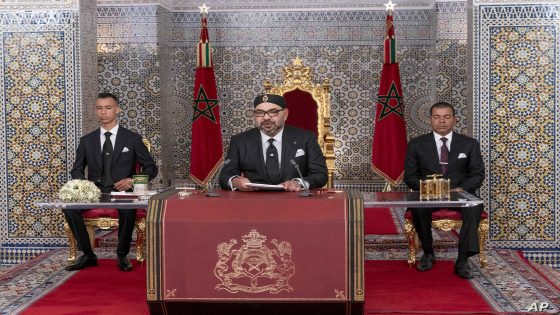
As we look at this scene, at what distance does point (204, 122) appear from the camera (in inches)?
388

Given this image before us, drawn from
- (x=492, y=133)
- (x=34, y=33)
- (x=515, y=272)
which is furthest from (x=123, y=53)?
(x=515, y=272)

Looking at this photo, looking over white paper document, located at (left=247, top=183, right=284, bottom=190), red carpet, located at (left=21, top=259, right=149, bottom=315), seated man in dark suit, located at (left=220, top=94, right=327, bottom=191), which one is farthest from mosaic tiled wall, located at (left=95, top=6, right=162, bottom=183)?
white paper document, located at (left=247, top=183, right=284, bottom=190)

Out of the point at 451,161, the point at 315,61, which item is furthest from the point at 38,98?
the point at 315,61

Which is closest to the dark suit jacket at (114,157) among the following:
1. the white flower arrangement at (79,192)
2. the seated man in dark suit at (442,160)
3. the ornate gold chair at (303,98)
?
the white flower arrangement at (79,192)

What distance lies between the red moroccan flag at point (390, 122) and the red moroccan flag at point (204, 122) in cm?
202

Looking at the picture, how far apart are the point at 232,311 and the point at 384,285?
147 cm

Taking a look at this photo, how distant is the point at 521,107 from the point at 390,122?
2.86m

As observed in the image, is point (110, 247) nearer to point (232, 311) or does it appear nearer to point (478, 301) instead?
point (232, 311)

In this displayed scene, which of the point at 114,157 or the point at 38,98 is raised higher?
the point at 38,98

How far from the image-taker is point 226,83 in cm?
1055

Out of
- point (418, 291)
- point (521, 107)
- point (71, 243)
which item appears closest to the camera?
point (418, 291)

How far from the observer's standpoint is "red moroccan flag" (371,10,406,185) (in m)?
9.63

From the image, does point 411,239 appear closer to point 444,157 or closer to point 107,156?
point 444,157

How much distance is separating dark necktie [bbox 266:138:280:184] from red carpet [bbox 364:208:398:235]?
113 inches
